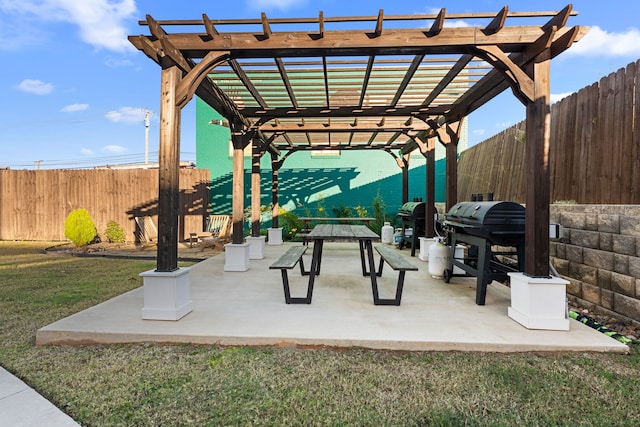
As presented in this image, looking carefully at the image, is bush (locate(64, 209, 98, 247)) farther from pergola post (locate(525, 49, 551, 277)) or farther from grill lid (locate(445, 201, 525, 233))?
pergola post (locate(525, 49, 551, 277))

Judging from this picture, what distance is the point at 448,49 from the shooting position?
3.18 meters

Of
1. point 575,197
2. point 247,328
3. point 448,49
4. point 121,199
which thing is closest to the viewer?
point 247,328

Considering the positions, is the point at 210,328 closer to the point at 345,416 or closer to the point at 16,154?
the point at 345,416

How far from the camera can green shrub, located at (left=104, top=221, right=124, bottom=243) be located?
9312 mm

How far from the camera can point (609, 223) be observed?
124 inches

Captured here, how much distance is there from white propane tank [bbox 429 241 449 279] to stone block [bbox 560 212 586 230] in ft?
4.83

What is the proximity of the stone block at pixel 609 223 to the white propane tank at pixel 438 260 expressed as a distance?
1.85 metres

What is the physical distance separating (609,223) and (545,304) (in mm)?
1117

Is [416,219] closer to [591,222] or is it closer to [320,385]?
[591,222]

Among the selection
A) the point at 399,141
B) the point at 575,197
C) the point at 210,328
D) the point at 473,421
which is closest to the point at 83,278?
the point at 210,328

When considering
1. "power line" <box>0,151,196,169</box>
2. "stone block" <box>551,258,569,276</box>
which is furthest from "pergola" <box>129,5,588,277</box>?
"power line" <box>0,151,196,169</box>

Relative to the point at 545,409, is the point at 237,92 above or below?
above

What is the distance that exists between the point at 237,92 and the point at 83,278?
12.1ft

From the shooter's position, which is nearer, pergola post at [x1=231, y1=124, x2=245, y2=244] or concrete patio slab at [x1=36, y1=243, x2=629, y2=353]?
concrete patio slab at [x1=36, y1=243, x2=629, y2=353]
